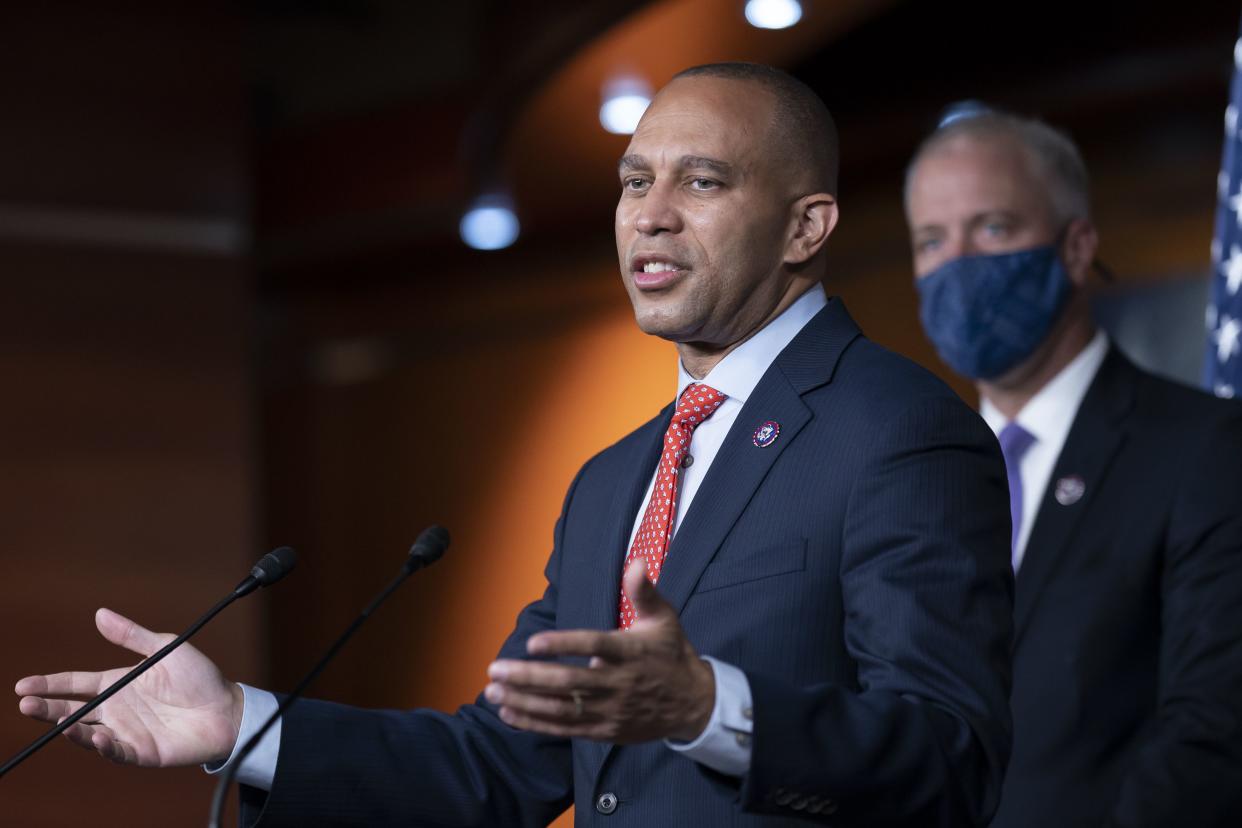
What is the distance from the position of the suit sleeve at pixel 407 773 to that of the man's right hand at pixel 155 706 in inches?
3.7

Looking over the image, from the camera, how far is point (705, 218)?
79.6 inches

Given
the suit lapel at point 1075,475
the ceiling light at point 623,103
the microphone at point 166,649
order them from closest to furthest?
the microphone at point 166,649 → the suit lapel at point 1075,475 → the ceiling light at point 623,103

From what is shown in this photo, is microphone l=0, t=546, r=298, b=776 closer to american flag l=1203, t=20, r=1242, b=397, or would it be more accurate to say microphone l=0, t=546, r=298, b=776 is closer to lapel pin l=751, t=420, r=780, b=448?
lapel pin l=751, t=420, r=780, b=448

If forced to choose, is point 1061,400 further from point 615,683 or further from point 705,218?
point 615,683

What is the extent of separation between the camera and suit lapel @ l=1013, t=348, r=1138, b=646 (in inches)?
110

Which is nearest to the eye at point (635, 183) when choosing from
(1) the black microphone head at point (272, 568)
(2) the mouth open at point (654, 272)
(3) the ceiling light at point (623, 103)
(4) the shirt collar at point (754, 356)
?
(2) the mouth open at point (654, 272)

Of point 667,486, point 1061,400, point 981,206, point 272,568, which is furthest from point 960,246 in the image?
point 272,568

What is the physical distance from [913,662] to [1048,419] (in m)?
1.48

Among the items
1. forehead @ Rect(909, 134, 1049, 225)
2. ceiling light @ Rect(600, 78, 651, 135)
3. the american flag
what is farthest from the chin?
ceiling light @ Rect(600, 78, 651, 135)

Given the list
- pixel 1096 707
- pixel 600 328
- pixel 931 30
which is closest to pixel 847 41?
pixel 931 30

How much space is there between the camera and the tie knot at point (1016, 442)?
3043 mm

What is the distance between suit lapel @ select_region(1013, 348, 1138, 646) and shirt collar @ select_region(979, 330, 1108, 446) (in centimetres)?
5

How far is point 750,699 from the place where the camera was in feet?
5.05

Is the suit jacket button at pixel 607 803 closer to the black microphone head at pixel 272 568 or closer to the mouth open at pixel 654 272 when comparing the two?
the black microphone head at pixel 272 568
